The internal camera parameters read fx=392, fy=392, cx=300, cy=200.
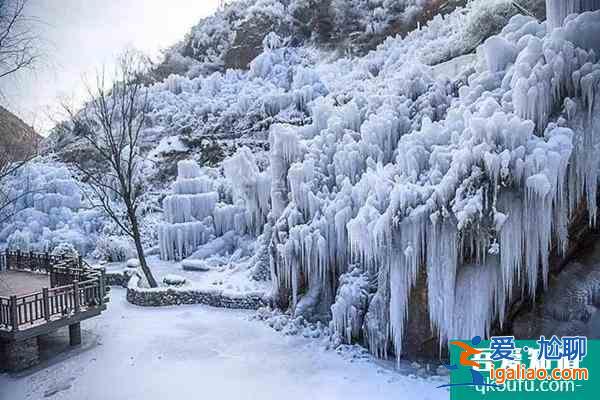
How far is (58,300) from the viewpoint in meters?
6.05

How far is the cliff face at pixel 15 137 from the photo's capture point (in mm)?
4180

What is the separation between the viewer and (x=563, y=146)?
4.20 metres

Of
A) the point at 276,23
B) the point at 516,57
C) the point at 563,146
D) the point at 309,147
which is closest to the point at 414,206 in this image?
the point at 563,146

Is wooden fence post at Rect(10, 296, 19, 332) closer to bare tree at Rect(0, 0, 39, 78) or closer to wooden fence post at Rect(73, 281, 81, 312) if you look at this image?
wooden fence post at Rect(73, 281, 81, 312)

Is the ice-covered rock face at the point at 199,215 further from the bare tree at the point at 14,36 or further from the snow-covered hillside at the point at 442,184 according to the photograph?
the bare tree at the point at 14,36

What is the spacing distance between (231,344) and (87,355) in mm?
2036

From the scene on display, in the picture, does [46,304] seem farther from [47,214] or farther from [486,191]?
[47,214]

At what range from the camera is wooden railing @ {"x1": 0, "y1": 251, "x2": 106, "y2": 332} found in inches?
203

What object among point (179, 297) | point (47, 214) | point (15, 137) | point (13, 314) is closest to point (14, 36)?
point (15, 137)

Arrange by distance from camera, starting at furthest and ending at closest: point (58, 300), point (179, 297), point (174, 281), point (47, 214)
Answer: point (47, 214) < point (174, 281) < point (179, 297) < point (58, 300)

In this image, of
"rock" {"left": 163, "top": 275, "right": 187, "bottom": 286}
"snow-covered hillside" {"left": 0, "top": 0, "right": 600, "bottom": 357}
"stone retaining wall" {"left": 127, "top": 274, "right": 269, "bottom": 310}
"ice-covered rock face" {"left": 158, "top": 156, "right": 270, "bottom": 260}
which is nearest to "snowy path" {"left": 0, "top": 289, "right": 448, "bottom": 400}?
"snow-covered hillside" {"left": 0, "top": 0, "right": 600, "bottom": 357}

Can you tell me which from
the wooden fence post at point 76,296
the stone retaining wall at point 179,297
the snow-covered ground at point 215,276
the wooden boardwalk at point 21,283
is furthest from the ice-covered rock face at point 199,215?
the wooden fence post at point 76,296

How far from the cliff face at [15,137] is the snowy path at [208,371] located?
9.30ft

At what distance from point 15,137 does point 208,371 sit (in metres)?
3.62
